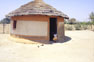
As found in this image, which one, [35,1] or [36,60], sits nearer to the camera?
[36,60]

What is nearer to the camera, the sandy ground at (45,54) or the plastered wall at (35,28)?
the sandy ground at (45,54)

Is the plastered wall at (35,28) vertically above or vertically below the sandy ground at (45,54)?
above

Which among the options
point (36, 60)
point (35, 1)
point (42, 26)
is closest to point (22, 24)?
point (42, 26)

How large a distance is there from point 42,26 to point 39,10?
154 cm

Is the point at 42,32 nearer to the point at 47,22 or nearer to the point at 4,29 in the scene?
the point at 47,22

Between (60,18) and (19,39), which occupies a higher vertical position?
(60,18)

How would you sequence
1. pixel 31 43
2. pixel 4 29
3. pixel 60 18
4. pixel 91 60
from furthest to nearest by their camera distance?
pixel 4 29, pixel 60 18, pixel 31 43, pixel 91 60

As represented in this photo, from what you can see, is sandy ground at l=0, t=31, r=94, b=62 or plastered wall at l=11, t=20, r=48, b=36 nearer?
sandy ground at l=0, t=31, r=94, b=62

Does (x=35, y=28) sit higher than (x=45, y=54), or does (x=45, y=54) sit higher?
(x=35, y=28)

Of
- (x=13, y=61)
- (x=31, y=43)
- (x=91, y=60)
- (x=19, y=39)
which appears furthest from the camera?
(x=19, y=39)

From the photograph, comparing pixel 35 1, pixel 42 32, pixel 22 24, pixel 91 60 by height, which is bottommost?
pixel 91 60

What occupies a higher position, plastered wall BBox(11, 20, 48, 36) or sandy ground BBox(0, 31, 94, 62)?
plastered wall BBox(11, 20, 48, 36)

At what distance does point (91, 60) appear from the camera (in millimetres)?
7121

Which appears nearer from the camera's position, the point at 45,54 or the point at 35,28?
the point at 45,54
